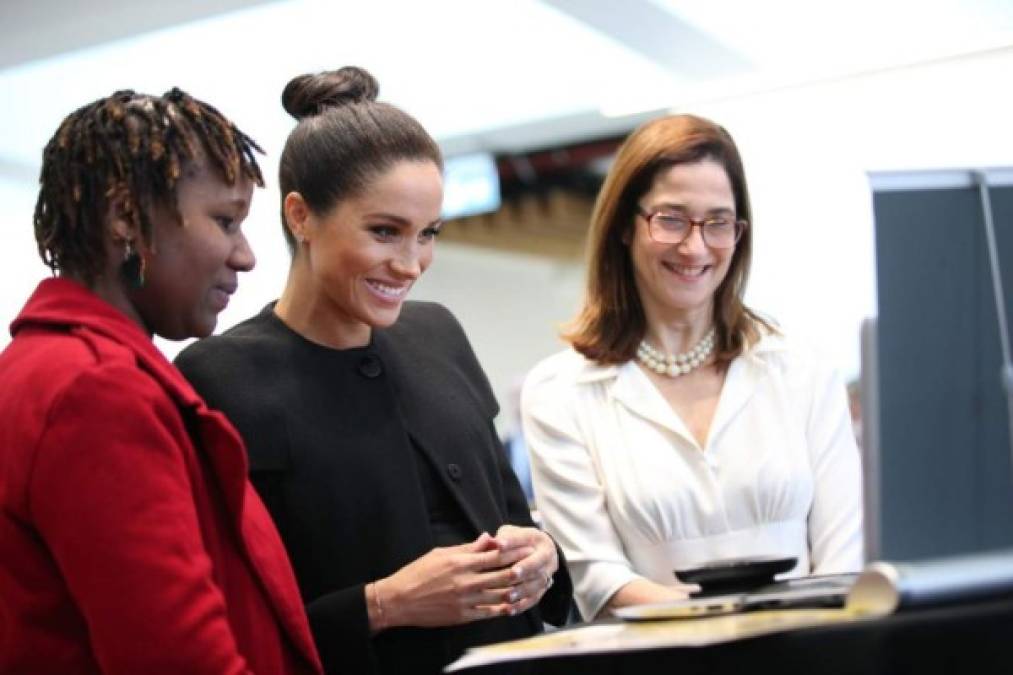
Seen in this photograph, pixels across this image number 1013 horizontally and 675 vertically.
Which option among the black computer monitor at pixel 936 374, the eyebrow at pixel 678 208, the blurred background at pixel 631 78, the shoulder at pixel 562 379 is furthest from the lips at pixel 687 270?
the black computer monitor at pixel 936 374

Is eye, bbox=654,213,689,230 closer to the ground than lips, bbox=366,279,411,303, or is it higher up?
higher up

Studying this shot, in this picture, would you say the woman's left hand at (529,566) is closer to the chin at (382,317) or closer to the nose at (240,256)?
the chin at (382,317)

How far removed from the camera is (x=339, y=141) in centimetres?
229

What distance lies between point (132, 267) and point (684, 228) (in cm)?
129

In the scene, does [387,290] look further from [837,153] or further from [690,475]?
[837,153]

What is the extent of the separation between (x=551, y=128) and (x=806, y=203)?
492cm

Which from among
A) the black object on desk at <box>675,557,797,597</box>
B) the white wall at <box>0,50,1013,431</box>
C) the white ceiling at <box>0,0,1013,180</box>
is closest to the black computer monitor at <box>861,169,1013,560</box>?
the black object on desk at <box>675,557,797,597</box>

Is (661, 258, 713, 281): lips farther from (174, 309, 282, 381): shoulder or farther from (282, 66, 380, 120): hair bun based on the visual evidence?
(174, 309, 282, 381): shoulder

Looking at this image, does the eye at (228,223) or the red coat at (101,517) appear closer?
the red coat at (101,517)

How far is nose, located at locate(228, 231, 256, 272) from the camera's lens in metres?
1.83

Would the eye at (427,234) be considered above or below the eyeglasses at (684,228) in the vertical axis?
below

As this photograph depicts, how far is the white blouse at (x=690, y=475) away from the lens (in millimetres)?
2596

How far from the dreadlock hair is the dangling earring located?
0.03m

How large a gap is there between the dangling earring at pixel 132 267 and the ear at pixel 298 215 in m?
0.55
